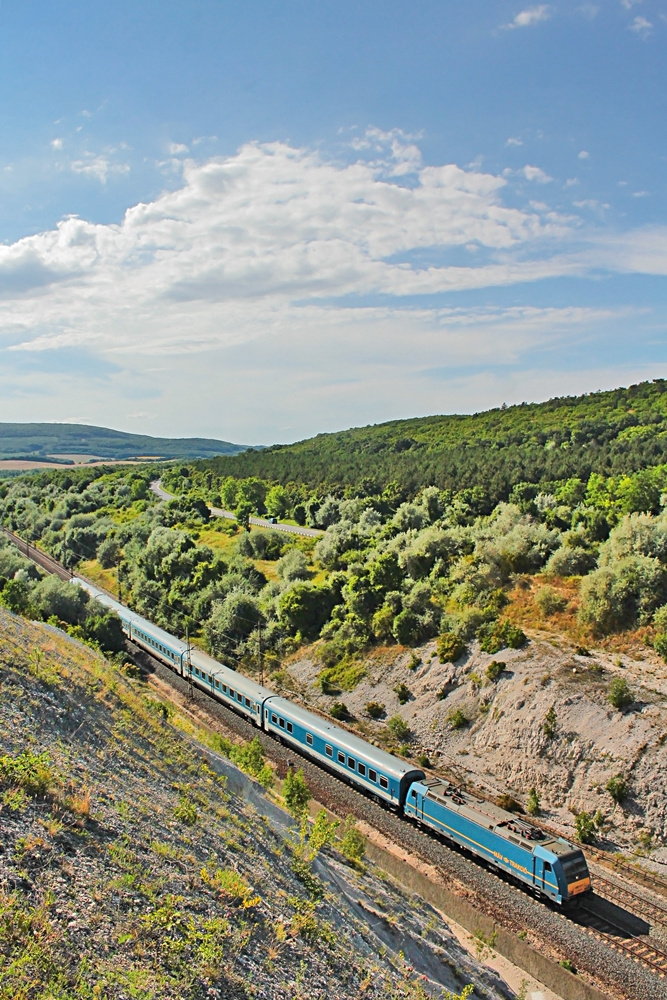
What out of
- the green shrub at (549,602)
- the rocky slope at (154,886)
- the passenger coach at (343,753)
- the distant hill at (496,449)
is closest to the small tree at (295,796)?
the rocky slope at (154,886)

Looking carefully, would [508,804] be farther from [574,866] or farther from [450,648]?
[450,648]

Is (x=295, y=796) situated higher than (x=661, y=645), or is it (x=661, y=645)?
(x=661, y=645)

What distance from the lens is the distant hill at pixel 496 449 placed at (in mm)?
69125

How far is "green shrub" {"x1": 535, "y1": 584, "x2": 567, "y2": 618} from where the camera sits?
38.0 metres

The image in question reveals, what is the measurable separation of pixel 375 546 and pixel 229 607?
14.2 metres

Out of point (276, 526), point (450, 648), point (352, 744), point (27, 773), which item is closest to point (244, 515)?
point (276, 526)

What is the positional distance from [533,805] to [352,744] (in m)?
8.42

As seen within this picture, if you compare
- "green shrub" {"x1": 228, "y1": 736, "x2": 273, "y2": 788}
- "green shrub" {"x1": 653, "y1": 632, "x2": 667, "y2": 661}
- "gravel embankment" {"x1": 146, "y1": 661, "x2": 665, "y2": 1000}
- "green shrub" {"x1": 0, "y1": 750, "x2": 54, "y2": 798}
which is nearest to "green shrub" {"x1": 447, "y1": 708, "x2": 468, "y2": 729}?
"gravel embankment" {"x1": 146, "y1": 661, "x2": 665, "y2": 1000}

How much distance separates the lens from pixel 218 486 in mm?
111000

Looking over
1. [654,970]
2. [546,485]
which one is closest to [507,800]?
[654,970]

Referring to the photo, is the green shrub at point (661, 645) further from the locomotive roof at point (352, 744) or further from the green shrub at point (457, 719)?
the locomotive roof at point (352, 744)

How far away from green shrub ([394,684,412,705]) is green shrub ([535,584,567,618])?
31.0 feet

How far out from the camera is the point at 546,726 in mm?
30672

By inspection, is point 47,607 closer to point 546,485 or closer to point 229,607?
point 229,607
